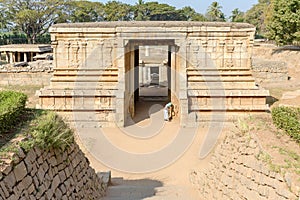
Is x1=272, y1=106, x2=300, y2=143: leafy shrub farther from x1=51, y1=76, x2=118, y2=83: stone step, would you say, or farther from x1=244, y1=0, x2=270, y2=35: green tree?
x1=244, y1=0, x2=270, y2=35: green tree

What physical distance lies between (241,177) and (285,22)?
25745mm

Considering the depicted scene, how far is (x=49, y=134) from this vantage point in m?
5.35

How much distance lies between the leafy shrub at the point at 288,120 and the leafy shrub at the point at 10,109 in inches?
165

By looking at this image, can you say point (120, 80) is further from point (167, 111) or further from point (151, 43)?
point (167, 111)

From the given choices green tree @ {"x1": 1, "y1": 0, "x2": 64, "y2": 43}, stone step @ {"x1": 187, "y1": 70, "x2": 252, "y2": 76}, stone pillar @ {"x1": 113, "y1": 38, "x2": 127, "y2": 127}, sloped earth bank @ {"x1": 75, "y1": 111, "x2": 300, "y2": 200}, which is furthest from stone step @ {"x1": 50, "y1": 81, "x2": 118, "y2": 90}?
green tree @ {"x1": 1, "y1": 0, "x2": 64, "y2": 43}

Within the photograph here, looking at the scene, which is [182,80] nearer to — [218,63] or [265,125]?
[218,63]

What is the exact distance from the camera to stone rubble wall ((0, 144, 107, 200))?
4.20m

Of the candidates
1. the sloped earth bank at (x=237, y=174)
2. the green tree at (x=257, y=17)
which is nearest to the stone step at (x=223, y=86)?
the sloped earth bank at (x=237, y=174)

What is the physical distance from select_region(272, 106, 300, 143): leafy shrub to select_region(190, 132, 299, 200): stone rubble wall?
2.03ft

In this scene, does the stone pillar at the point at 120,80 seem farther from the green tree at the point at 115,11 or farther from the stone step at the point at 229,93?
the green tree at the point at 115,11

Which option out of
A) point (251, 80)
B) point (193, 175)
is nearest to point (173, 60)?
point (251, 80)

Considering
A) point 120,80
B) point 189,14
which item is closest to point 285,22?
point 120,80

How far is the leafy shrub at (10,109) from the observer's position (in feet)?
17.2

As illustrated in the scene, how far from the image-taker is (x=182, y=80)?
47.1 feet
